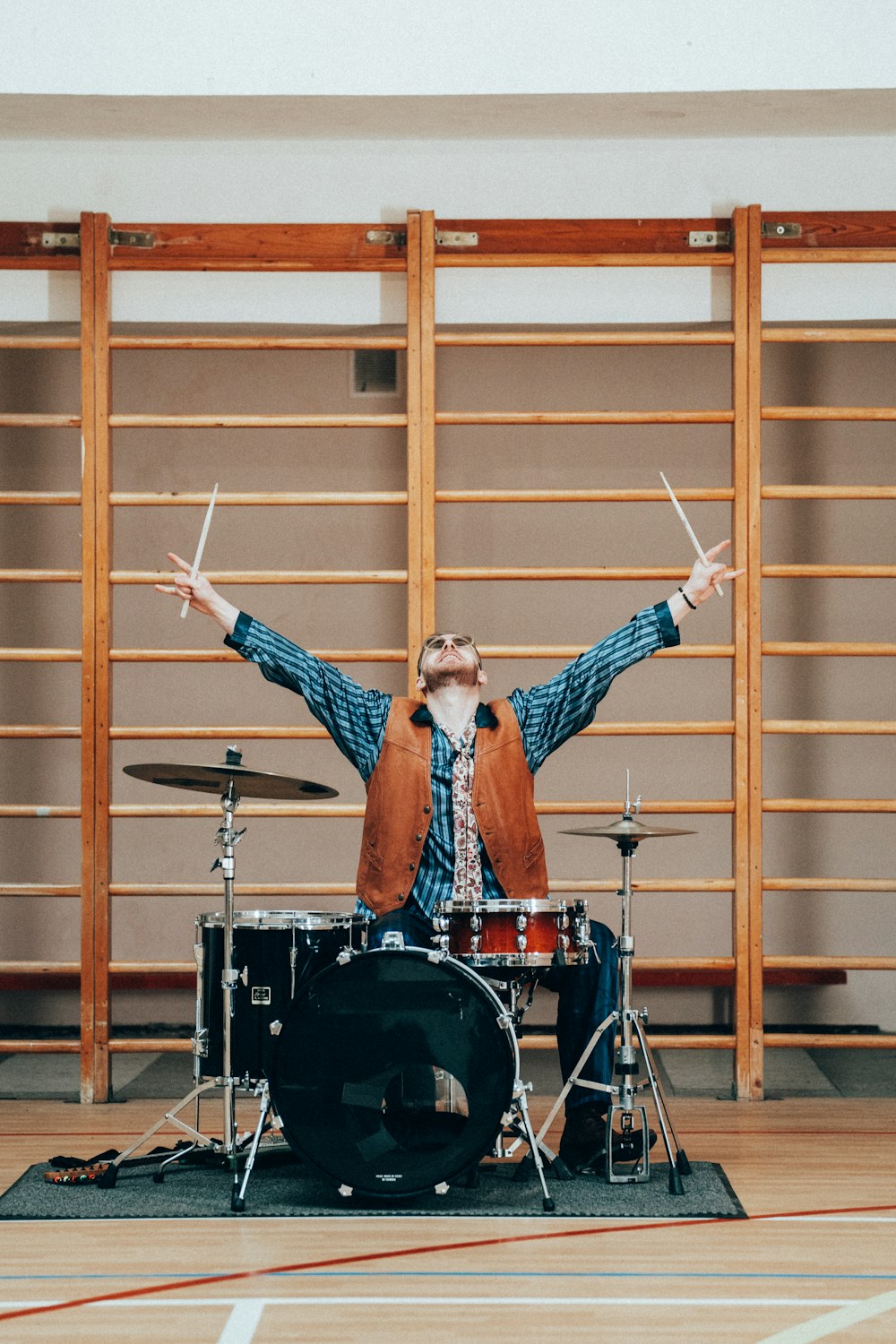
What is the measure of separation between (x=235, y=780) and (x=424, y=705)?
73cm

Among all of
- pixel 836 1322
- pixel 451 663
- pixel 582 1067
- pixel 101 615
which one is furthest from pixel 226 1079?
pixel 101 615

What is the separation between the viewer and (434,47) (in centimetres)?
467

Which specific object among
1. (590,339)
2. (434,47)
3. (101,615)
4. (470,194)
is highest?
(434,47)

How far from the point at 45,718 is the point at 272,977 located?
253cm

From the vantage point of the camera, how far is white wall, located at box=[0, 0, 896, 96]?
4.63 metres

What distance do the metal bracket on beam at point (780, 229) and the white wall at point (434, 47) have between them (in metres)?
0.43

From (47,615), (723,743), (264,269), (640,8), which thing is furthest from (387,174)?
(723,743)

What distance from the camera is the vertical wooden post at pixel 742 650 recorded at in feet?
15.6

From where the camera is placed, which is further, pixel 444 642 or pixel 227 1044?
pixel 444 642

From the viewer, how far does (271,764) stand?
5781mm

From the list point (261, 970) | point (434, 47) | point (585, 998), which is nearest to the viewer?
point (261, 970)

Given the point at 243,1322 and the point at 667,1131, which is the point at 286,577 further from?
the point at 243,1322

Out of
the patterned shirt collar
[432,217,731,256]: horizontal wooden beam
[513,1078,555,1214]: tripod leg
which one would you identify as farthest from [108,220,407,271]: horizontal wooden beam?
[513,1078,555,1214]: tripod leg

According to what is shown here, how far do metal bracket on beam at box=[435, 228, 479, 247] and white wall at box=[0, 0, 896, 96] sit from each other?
0.44m
